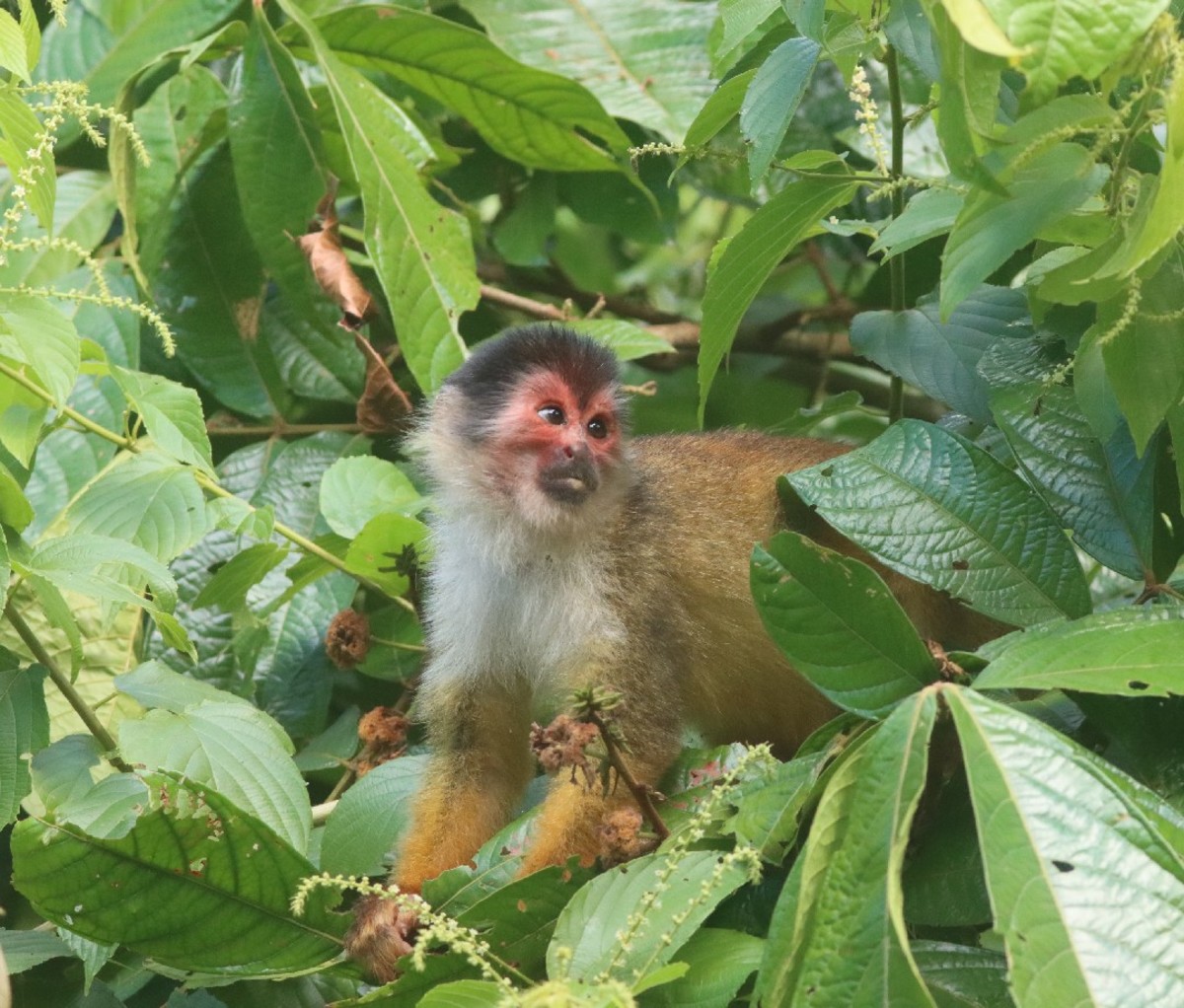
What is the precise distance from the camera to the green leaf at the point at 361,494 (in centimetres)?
376

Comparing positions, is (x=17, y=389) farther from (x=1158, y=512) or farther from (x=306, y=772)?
(x=1158, y=512)

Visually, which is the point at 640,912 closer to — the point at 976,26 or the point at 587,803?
the point at 587,803

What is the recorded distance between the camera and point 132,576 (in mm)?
3170

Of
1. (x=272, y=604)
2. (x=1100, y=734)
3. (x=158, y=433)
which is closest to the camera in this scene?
(x=1100, y=734)

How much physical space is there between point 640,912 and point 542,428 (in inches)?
71.0

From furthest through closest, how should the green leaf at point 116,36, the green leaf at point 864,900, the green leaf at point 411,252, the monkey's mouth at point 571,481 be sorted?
1. the green leaf at point 116,36
2. the green leaf at point 411,252
3. the monkey's mouth at point 571,481
4. the green leaf at point 864,900

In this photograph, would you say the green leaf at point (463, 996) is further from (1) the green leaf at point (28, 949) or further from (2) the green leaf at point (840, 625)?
(1) the green leaf at point (28, 949)

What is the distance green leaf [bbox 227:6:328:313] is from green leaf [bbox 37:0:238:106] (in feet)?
1.29

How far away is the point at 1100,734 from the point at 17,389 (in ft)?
7.45

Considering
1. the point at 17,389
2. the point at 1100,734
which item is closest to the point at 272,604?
the point at 17,389

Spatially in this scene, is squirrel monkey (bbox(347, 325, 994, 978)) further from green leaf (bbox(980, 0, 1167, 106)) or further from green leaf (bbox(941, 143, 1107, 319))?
green leaf (bbox(980, 0, 1167, 106))

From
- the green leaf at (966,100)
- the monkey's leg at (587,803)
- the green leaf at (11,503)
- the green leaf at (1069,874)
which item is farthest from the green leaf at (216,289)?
the green leaf at (1069,874)

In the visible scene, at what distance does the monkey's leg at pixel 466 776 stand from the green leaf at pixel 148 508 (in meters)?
0.88

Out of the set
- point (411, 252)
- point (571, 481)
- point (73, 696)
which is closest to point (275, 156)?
point (411, 252)
